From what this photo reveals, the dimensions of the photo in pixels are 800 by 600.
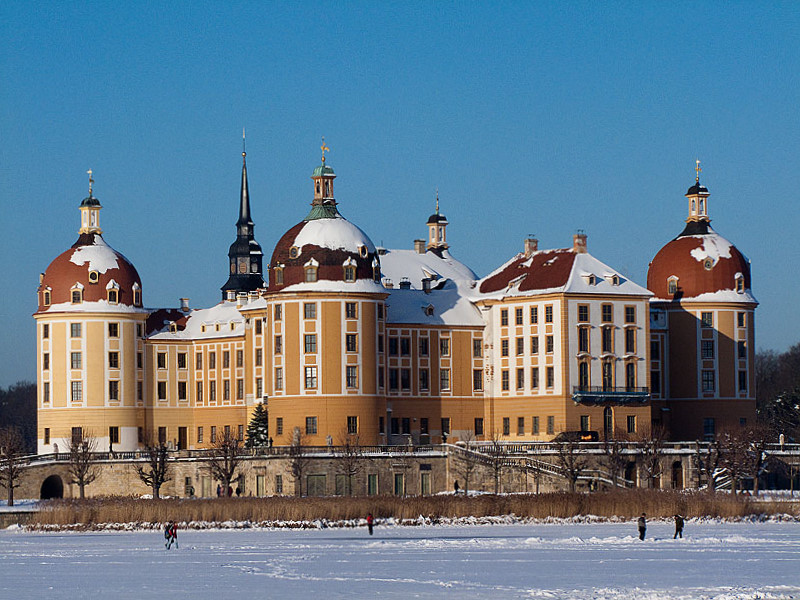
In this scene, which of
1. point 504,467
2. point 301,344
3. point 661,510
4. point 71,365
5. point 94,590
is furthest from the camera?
point 71,365

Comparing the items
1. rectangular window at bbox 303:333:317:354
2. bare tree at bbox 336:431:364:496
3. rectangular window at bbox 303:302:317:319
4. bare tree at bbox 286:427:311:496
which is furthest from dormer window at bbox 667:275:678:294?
bare tree at bbox 286:427:311:496

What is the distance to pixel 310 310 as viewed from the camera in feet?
337

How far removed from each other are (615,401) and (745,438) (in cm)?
909

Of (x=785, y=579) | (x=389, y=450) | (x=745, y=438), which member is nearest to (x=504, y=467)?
(x=389, y=450)

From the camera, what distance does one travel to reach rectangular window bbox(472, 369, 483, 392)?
10894 cm

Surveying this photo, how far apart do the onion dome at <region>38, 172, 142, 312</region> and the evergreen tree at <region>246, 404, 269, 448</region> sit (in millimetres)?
13869

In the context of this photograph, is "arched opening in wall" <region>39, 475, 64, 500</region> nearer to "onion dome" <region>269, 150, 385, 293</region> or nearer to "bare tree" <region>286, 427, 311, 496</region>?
"bare tree" <region>286, 427, 311, 496</region>

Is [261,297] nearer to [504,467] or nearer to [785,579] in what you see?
[504,467]

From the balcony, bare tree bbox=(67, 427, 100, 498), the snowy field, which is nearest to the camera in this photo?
the snowy field

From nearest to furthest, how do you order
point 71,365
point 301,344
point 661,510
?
point 661,510 < point 301,344 < point 71,365

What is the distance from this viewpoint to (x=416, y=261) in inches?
4683

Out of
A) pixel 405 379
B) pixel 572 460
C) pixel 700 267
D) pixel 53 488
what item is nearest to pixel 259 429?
pixel 405 379

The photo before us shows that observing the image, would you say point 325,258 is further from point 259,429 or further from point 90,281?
point 90,281

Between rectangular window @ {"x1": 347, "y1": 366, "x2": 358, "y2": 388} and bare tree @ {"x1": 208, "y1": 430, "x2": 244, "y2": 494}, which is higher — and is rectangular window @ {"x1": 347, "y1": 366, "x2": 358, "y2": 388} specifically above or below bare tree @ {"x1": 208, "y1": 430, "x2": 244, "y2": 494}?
above
